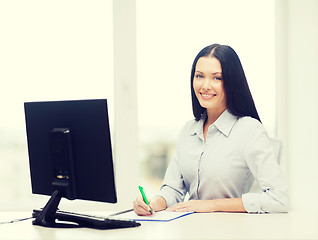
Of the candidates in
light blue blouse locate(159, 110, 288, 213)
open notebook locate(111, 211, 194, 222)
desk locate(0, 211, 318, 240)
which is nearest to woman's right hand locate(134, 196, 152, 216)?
open notebook locate(111, 211, 194, 222)

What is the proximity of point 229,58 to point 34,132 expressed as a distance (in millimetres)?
1051

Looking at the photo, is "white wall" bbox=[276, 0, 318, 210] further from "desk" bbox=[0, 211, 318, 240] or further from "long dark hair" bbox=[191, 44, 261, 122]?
"desk" bbox=[0, 211, 318, 240]

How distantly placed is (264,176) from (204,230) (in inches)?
24.0

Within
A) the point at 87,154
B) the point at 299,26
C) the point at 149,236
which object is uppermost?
the point at 299,26

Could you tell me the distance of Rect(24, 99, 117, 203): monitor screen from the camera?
1688 mm

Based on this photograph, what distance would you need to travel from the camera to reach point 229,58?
2.35m

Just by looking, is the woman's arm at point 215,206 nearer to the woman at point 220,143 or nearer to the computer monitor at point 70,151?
the woman at point 220,143

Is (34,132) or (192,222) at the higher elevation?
(34,132)

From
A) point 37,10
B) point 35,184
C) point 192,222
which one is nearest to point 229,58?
point 192,222

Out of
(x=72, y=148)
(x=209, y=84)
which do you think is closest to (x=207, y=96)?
(x=209, y=84)

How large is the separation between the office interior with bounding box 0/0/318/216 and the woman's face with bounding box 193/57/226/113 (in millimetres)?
1171

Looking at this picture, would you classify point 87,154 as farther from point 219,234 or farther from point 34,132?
point 219,234

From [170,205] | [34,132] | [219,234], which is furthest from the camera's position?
[170,205]

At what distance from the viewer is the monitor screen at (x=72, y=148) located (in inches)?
66.5
